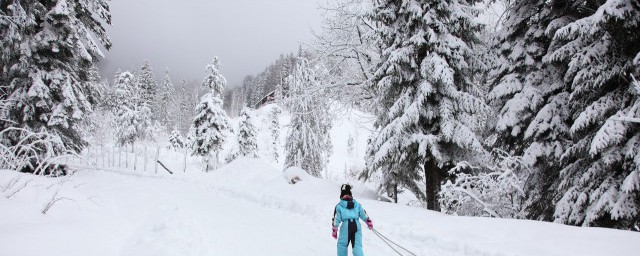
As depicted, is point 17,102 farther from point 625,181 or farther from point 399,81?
point 625,181

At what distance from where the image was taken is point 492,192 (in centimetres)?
931

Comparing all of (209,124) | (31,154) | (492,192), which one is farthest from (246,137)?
(492,192)

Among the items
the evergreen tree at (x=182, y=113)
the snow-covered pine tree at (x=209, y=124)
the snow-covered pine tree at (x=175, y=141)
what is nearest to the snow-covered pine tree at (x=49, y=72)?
the snow-covered pine tree at (x=209, y=124)

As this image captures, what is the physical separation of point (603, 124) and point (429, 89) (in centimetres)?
408

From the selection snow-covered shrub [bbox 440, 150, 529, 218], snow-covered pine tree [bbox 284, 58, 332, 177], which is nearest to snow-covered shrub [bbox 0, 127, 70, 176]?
snow-covered shrub [bbox 440, 150, 529, 218]

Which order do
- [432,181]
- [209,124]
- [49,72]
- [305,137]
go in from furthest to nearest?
[209,124] < [305,137] < [49,72] < [432,181]

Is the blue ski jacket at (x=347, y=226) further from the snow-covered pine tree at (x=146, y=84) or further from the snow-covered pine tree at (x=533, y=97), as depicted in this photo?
the snow-covered pine tree at (x=146, y=84)

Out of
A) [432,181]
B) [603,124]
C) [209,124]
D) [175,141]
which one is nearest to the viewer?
[603,124]

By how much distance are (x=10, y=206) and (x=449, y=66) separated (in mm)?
10510

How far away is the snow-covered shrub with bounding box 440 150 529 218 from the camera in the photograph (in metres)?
9.12

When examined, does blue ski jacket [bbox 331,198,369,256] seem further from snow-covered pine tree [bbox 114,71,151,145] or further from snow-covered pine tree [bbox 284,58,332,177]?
snow-covered pine tree [bbox 114,71,151,145]

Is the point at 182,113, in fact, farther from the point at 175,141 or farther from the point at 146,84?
the point at 175,141

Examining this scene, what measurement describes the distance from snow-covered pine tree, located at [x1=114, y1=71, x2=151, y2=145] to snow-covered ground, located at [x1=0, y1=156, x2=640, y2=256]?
121 ft

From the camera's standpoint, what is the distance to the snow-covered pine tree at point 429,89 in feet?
33.4
